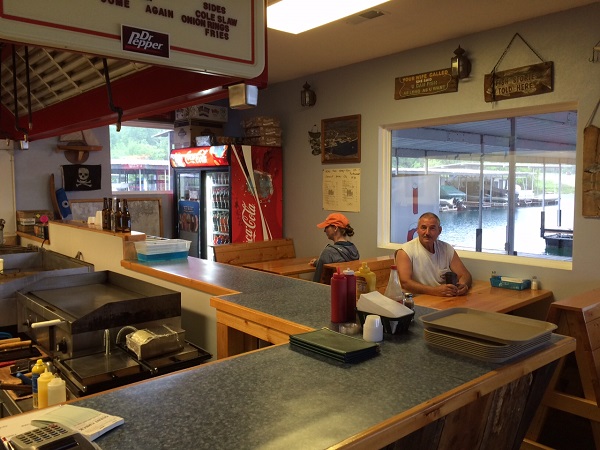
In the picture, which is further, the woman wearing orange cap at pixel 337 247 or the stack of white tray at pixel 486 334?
the woman wearing orange cap at pixel 337 247

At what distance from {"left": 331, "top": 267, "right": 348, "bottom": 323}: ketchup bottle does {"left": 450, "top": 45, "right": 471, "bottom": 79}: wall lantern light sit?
122 inches

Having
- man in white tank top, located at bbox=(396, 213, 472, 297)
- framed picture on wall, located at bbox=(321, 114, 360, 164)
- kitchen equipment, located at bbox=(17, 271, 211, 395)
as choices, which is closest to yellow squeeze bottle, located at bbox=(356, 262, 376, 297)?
kitchen equipment, located at bbox=(17, 271, 211, 395)

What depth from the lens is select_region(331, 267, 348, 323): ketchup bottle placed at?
6.23 ft

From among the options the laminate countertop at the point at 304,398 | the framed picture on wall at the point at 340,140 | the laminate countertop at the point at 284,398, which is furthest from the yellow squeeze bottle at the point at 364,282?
the framed picture on wall at the point at 340,140

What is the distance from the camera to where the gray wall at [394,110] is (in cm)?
382

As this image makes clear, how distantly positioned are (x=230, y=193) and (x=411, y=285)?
265cm

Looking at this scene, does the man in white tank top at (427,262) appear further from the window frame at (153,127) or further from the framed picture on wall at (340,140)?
the window frame at (153,127)

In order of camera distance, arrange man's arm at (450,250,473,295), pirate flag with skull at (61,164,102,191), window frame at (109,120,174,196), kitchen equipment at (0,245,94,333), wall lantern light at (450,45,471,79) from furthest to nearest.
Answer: window frame at (109,120,174,196) → pirate flag with skull at (61,164,102,191) → wall lantern light at (450,45,471,79) → man's arm at (450,250,473,295) → kitchen equipment at (0,245,94,333)

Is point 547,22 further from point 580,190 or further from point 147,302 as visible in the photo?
point 147,302

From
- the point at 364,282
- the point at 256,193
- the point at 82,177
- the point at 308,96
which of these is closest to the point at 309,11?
the point at 364,282

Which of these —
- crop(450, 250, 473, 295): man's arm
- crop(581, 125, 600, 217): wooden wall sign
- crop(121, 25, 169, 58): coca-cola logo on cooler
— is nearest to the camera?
crop(121, 25, 169, 58): coca-cola logo on cooler

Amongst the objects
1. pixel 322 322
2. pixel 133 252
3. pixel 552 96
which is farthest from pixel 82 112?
pixel 552 96

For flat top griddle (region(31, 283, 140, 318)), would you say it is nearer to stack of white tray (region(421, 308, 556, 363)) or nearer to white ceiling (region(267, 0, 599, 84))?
stack of white tray (region(421, 308, 556, 363))

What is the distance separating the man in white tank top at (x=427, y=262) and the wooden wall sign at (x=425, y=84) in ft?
4.05
